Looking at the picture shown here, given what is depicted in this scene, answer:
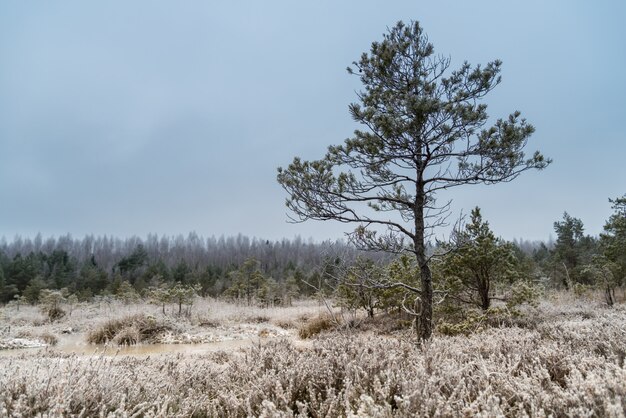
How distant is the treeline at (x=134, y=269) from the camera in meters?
30.3

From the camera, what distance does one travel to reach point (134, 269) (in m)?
53.2

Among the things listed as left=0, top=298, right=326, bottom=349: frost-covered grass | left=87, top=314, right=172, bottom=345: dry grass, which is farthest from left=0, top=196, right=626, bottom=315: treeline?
left=87, top=314, right=172, bottom=345: dry grass

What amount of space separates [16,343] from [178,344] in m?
5.03

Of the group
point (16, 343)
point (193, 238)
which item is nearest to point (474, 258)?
point (16, 343)

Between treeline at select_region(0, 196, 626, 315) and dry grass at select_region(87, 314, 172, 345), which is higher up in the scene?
treeline at select_region(0, 196, 626, 315)

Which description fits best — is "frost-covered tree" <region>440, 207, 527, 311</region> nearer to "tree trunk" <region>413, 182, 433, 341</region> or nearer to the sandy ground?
"tree trunk" <region>413, 182, 433, 341</region>

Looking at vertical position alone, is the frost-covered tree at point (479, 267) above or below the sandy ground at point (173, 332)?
above

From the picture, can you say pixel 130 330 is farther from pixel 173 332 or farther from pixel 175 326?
pixel 175 326

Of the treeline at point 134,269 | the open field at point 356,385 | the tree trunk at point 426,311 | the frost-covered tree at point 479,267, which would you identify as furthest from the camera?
the treeline at point 134,269

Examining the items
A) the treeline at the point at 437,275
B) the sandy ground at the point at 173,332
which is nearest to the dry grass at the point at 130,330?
the sandy ground at the point at 173,332

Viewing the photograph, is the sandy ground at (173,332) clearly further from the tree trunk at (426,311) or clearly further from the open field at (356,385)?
the open field at (356,385)

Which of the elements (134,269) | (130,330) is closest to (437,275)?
(130,330)

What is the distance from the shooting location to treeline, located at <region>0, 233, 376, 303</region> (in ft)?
99.5

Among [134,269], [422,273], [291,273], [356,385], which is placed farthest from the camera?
[134,269]
